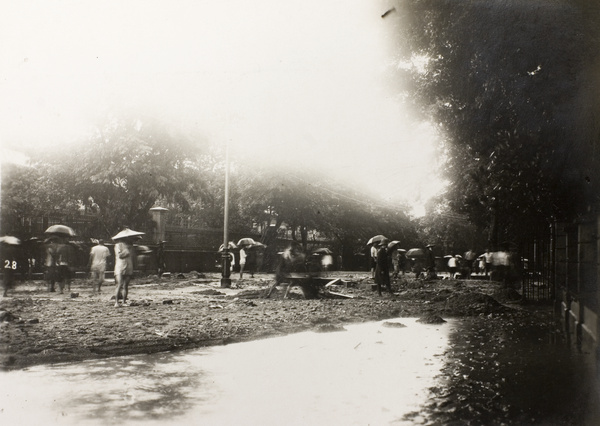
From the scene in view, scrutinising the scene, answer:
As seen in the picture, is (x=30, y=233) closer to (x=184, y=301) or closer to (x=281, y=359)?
(x=184, y=301)

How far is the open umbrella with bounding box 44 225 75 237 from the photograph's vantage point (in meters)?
2.80

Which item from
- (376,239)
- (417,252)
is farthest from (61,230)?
(417,252)

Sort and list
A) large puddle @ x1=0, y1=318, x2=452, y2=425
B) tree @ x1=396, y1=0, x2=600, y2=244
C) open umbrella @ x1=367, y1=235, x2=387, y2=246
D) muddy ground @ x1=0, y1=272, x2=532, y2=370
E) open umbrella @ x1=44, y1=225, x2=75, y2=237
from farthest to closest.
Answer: open umbrella @ x1=367, y1=235, x2=387, y2=246, tree @ x1=396, y1=0, x2=600, y2=244, muddy ground @ x1=0, y1=272, x2=532, y2=370, open umbrella @ x1=44, y1=225, x2=75, y2=237, large puddle @ x1=0, y1=318, x2=452, y2=425

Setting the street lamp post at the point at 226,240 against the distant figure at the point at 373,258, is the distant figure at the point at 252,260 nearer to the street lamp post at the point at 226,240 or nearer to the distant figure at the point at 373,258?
the street lamp post at the point at 226,240

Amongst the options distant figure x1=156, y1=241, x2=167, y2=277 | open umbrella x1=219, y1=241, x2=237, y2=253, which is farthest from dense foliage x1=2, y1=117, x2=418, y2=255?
distant figure x1=156, y1=241, x2=167, y2=277

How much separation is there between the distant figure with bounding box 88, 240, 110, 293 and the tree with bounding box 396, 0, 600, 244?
7.43 feet

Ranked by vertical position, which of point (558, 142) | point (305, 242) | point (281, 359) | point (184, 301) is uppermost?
point (558, 142)

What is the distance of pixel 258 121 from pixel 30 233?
162cm

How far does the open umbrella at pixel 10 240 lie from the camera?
118 inches

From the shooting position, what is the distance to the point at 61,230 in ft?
9.23

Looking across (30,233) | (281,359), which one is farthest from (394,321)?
(30,233)

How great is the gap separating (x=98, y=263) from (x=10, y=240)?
65 cm

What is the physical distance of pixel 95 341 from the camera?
2883mm

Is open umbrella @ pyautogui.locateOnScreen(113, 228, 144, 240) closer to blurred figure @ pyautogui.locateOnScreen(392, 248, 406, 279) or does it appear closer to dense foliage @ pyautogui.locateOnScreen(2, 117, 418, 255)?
dense foliage @ pyautogui.locateOnScreen(2, 117, 418, 255)
